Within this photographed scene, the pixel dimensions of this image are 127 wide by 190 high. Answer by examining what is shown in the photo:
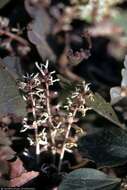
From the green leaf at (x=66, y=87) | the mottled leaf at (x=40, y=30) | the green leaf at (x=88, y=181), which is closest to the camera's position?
the green leaf at (x=88, y=181)

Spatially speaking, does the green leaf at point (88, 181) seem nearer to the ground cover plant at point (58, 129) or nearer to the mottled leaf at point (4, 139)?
the ground cover plant at point (58, 129)

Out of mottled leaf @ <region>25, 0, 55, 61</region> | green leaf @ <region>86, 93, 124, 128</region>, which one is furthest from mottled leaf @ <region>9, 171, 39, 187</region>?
mottled leaf @ <region>25, 0, 55, 61</region>

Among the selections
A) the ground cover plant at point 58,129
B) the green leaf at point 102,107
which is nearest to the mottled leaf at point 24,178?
the ground cover plant at point 58,129

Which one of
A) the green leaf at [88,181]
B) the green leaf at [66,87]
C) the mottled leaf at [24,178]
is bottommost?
the green leaf at [88,181]

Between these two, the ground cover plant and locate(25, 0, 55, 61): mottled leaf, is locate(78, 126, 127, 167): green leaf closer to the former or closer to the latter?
the ground cover plant

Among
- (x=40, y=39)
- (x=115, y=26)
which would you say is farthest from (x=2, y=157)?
(x=115, y=26)

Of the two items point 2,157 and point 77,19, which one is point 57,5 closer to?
point 77,19

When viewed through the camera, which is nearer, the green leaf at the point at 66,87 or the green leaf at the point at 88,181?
the green leaf at the point at 88,181

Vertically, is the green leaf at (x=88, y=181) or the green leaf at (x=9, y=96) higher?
the green leaf at (x=9, y=96)
